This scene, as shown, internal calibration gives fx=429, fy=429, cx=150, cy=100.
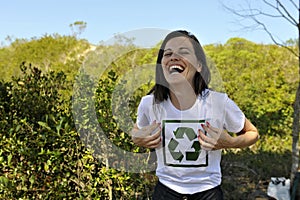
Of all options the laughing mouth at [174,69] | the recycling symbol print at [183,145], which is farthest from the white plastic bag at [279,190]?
the laughing mouth at [174,69]

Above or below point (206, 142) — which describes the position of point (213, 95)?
above

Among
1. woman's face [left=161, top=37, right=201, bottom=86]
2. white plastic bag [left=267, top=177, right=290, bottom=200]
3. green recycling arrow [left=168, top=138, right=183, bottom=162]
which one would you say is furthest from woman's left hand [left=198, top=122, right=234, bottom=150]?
white plastic bag [left=267, top=177, right=290, bottom=200]

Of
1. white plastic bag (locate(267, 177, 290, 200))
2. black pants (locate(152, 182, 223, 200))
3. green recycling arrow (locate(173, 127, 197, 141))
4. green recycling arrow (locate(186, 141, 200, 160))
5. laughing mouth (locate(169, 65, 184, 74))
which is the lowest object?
white plastic bag (locate(267, 177, 290, 200))

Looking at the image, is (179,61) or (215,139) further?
(179,61)

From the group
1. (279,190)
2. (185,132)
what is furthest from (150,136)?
(279,190)

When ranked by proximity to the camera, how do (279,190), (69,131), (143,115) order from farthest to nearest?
(279,190), (69,131), (143,115)

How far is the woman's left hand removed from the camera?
1.44 metres

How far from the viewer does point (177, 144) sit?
1.54 m

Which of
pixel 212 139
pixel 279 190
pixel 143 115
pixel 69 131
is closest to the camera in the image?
pixel 212 139

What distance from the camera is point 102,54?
2377mm

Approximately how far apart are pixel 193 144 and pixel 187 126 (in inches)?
2.7

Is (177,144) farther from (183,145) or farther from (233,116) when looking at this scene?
(233,116)

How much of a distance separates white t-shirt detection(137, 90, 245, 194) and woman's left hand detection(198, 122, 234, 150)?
0.22 feet

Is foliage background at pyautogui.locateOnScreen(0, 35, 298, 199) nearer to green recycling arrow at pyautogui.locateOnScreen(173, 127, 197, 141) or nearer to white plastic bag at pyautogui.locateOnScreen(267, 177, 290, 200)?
white plastic bag at pyautogui.locateOnScreen(267, 177, 290, 200)
